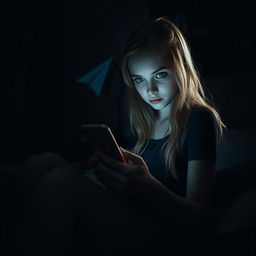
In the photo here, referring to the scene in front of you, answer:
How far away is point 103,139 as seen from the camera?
3.07ft

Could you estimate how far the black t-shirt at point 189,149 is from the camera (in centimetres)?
101

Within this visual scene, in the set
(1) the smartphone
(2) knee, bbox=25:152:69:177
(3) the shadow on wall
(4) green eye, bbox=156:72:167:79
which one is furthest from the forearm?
(3) the shadow on wall

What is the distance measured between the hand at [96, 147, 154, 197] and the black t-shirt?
0.19 meters

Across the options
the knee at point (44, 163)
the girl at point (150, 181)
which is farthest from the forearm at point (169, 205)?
the knee at point (44, 163)

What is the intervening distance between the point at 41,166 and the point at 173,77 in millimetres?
505

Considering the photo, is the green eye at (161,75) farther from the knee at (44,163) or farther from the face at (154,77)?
the knee at (44,163)

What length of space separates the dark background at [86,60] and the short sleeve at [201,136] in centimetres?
58

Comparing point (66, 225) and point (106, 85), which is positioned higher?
point (106, 85)

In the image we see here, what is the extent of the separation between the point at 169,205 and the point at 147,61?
47 centimetres

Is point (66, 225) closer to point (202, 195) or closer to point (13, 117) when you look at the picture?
point (202, 195)

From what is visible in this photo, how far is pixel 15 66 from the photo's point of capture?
2.84 meters

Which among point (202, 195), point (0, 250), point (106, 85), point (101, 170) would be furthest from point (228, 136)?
point (106, 85)

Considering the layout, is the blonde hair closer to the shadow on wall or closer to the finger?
the finger

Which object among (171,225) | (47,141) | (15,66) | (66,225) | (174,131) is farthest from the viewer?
(15,66)
